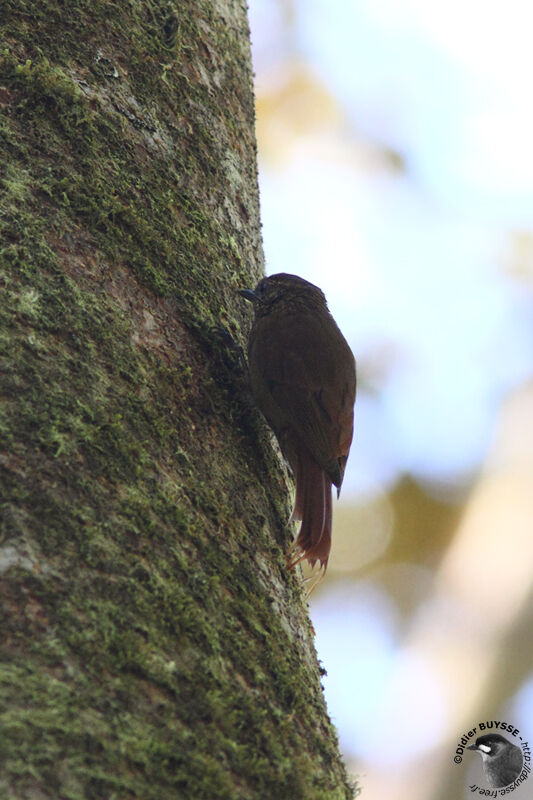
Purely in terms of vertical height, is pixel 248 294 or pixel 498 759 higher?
pixel 248 294

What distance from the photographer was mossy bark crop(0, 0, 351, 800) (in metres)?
1.13

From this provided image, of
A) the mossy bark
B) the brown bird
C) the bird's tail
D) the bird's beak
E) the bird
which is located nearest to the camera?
the mossy bark

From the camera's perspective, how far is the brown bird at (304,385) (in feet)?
8.54

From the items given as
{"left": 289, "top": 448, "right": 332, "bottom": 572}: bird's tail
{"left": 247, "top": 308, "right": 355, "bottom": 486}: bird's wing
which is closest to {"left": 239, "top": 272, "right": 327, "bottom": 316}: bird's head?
{"left": 247, "top": 308, "right": 355, "bottom": 486}: bird's wing

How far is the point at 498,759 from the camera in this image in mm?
4176

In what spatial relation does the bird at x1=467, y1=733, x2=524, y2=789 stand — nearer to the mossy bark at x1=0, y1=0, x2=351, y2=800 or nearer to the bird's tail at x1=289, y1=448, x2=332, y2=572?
the bird's tail at x1=289, y1=448, x2=332, y2=572

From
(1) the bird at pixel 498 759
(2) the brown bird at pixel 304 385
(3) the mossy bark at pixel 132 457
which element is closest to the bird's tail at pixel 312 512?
(2) the brown bird at pixel 304 385

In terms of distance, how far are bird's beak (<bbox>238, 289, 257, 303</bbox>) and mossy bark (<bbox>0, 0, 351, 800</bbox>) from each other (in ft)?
0.13

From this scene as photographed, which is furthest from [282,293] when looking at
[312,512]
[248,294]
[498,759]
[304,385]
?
[498,759]

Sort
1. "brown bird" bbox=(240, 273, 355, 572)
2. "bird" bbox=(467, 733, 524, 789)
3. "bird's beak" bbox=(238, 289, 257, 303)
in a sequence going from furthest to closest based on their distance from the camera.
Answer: "bird" bbox=(467, 733, 524, 789)
"brown bird" bbox=(240, 273, 355, 572)
"bird's beak" bbox=(238, 289, 257, 303)

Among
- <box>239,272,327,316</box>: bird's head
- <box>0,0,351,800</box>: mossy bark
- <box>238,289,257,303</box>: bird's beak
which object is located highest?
<box>239,272,327,316</box>: bird's head

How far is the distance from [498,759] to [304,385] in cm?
239

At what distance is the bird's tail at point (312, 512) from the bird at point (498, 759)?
7.40 ft
